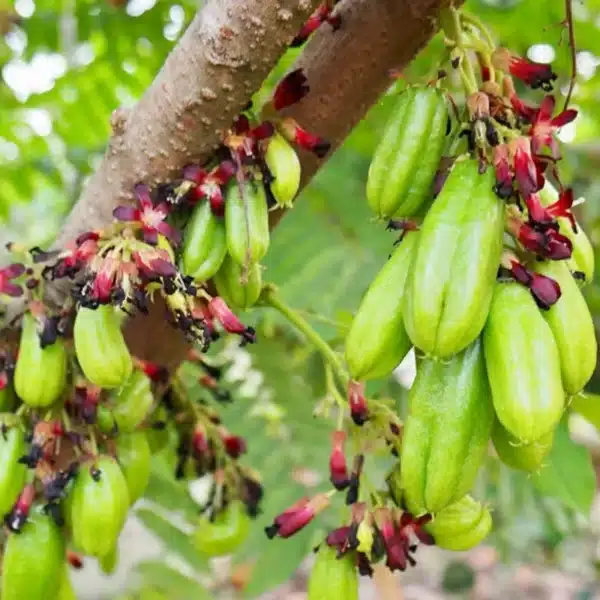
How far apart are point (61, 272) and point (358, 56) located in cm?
36

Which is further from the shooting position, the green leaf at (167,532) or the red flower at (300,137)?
the green leaf at (167,532)

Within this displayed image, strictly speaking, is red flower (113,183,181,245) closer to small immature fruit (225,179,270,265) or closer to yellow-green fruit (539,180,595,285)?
small immature fruit (225,179,270,265)

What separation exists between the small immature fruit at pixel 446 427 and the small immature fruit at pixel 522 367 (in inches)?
0.8

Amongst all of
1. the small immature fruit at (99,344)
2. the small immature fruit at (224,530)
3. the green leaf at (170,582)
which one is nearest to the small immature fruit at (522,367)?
the small immature fruit at (99,344)

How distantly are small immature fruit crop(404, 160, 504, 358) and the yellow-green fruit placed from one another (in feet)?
0.34

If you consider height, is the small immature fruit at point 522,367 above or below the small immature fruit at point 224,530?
above

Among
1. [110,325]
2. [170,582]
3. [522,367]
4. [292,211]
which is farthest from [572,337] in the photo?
[170,582]

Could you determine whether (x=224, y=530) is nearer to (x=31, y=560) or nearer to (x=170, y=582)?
(x=31, y=560)

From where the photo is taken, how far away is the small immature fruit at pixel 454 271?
0.66 m

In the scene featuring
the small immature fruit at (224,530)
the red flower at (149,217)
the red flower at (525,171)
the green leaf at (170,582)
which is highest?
the red flower at (525,171)

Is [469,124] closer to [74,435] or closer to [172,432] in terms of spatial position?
[74,435]

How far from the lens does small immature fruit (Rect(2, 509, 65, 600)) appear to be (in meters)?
0.93

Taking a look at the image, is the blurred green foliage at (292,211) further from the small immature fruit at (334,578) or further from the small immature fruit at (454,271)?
the small immature fruit at (454,271)

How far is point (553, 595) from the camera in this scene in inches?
174
